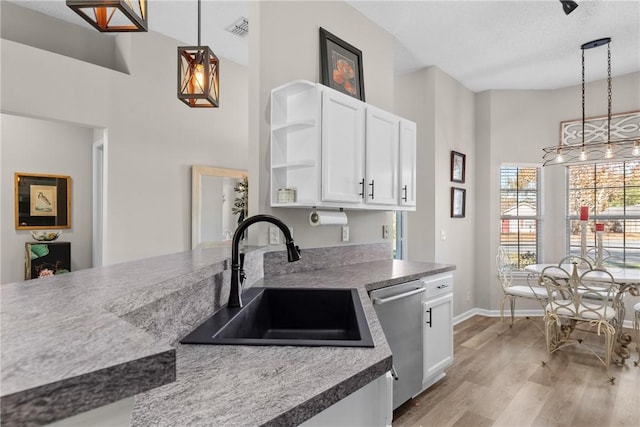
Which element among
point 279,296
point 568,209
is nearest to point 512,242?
point 568,209

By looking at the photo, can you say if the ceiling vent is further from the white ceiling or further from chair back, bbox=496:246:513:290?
chair back, bbox=496:246:513:290

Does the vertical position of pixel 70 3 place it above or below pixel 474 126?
below

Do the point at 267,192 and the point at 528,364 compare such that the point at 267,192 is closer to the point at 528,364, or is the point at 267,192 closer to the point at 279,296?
the point at 279,296

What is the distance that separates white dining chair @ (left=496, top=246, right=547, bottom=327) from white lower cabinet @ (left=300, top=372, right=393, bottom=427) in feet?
10.7

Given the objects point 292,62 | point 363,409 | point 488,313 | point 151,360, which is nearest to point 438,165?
point 488,313

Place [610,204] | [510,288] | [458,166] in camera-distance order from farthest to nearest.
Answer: [458,166], [610,204], [510,288]

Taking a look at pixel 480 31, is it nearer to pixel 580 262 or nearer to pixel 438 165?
pixel 438 165

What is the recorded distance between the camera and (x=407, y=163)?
9.91ft

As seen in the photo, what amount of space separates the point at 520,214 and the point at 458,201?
39.4 inches

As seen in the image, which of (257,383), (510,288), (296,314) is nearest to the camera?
(257,383)

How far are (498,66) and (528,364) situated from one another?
324 cm

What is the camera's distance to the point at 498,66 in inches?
166

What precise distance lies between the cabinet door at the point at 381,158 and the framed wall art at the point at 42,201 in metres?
3.30

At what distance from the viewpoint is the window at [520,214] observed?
4.87 meters
